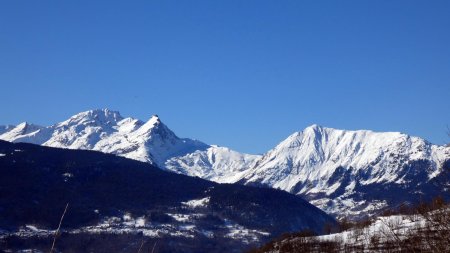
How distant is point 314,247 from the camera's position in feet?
389

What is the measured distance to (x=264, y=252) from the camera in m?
126

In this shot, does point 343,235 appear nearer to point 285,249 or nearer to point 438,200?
point 285,249

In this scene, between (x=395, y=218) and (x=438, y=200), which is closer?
(x=438, y=200)

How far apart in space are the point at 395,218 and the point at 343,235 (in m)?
21.1

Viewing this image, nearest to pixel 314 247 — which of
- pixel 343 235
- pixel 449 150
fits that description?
pixel 343 235

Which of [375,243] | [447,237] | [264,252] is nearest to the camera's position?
[447,237]

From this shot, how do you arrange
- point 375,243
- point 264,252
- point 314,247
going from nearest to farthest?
point 375,243 → point 314,247 → point 264,252

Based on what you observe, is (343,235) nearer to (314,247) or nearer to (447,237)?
(314,247)

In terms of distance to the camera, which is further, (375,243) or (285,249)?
(285,249)

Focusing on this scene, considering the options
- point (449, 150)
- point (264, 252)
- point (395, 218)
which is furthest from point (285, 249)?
point (449, 150)

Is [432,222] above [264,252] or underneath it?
underneath

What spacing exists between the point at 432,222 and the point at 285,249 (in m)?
117

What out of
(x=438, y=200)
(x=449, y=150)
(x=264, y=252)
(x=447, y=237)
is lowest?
(x=447, y=237)

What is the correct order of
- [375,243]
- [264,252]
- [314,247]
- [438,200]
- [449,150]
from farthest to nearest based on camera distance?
[264,252] → [314,247] → [375,243] → [449,150] → [438,200]
